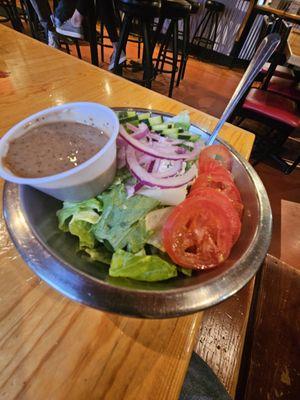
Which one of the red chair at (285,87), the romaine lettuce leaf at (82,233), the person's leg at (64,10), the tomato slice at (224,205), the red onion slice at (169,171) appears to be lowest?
the red chair at (285,87)

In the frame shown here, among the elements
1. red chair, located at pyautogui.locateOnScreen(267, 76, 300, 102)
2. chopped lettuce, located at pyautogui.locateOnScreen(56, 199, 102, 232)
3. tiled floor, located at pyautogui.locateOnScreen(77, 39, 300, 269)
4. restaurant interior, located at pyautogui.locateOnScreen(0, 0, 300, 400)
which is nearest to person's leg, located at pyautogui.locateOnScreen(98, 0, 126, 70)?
restaurant interior, located at pyautogui.locateOnScreen(0, 0, 300, 400)

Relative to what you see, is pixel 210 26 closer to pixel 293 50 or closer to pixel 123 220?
pixel 293 50

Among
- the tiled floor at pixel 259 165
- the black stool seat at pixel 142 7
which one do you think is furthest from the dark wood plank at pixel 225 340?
the black stool seat at pixel 142 7

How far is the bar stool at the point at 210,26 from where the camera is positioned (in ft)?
14.8

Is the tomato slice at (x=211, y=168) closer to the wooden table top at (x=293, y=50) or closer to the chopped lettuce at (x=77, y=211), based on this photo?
the chopped lettuce at (x=77, y=211)

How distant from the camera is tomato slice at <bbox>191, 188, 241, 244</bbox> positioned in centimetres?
54

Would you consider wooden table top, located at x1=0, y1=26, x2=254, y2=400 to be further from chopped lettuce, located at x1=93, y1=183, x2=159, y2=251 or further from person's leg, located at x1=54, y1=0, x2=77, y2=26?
person's leg, located at x1=54, y1=0, x2=77, y2=26

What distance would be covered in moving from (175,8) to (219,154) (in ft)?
7.46

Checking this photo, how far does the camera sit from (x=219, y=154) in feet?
2.52

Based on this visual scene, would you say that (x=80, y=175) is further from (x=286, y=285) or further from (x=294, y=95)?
(x=294, y=95)

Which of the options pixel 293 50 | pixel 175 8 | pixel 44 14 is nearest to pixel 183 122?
pixel 175 8

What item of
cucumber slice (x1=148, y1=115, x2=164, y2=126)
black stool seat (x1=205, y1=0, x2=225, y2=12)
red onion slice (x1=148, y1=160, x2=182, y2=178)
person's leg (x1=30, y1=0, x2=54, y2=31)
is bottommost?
black stool seat (x1=205, y1=0, x2=225, y2=12)

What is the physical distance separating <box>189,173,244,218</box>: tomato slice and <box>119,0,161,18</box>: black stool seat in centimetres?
174

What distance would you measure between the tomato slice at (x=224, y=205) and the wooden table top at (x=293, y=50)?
2.26 metres
